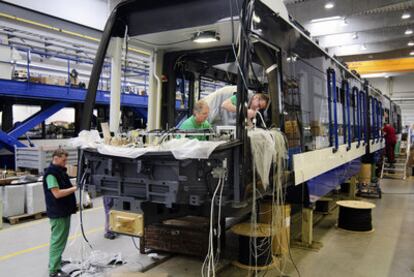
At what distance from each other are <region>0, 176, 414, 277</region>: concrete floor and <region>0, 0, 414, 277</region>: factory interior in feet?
0.10

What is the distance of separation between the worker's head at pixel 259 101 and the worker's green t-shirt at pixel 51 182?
235cm

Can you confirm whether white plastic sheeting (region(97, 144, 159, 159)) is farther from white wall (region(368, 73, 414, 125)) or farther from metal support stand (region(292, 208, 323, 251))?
white wall (region(368, 73, 414, 125))

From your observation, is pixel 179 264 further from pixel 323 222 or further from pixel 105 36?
pixel 323 222

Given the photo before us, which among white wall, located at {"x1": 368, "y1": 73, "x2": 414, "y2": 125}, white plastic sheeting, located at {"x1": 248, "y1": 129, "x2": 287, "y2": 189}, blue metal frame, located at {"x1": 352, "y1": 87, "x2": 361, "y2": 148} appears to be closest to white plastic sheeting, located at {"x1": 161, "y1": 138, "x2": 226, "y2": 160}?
white plastic sheeting, located at {"x1": 248, "y1": 129, "x2": 287, "y2": 189}

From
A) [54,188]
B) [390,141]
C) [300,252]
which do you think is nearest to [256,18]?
[54,188]

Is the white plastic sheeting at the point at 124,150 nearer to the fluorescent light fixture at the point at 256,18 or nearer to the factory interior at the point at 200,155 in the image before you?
the factory interior at the point at 200,155

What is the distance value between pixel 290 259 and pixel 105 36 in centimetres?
353

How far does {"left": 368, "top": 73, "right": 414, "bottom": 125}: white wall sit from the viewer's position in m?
20.8

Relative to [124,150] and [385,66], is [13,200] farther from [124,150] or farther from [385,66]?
[385,66]

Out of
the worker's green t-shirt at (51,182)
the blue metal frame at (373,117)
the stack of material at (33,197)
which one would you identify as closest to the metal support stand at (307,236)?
the worker's green t-shirt at (51,182)

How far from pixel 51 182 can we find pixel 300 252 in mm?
3390

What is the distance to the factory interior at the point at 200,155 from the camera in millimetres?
2836

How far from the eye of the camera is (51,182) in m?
3.95

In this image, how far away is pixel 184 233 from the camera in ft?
14.8
